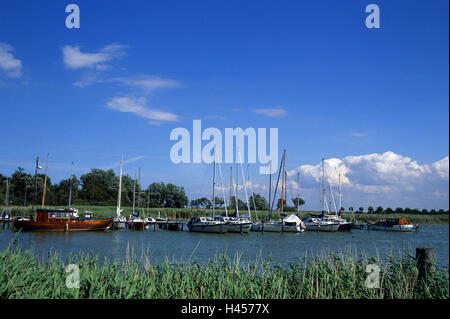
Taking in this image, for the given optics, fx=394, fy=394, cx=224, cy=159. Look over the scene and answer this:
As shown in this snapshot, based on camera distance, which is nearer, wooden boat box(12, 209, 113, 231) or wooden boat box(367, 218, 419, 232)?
wooden boat box(12, 209, 113, 231)

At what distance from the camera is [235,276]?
12.6 m

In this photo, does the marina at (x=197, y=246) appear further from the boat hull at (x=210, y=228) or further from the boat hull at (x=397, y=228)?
the boat hull at (x=397, y=228)

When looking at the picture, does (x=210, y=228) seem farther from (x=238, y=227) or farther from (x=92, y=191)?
(x=92, y=191)

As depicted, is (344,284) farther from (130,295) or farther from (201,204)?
(201,204)

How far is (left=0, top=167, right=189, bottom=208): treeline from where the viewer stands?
10044cm

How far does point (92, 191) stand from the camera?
10819 cm

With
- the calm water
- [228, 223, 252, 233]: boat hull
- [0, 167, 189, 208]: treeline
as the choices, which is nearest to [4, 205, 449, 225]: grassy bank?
[0, 167, 189, 208]: treeline

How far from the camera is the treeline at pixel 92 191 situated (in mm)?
100438

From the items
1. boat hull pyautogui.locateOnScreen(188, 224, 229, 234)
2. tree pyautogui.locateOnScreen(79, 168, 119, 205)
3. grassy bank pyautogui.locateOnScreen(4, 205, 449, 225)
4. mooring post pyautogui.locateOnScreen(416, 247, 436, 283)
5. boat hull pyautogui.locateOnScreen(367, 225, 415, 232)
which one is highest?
tree pyautogui.locateOnScreen(79, 168, 119, 205)

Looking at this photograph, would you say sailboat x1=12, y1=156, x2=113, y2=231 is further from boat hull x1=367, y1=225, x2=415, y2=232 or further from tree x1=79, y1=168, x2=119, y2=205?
boat hull x1=367, y1=225, x2=415, y2=232

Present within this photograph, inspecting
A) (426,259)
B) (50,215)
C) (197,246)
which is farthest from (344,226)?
(426,259)

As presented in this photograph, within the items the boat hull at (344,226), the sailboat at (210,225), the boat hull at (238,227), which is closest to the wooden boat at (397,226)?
the boat hull at (344,226)

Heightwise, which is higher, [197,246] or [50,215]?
[50,215]

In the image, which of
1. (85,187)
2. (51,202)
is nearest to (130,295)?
(51,202)
